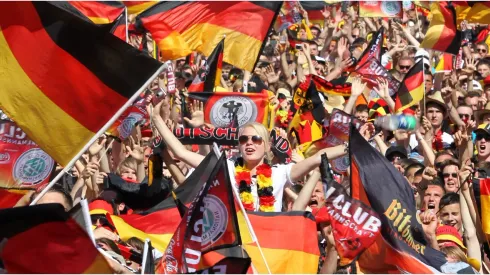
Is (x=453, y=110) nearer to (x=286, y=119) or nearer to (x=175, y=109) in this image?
(x=286, y=119)

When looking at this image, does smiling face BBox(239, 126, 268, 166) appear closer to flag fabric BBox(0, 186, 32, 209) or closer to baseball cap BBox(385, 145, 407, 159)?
flag fabric BBox(0, 186, 32, 209)

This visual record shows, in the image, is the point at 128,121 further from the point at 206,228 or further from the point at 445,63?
the point at 445,63

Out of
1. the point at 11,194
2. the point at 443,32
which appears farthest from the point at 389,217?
the point at 443,32

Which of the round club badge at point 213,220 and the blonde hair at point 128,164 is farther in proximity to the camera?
the blonde hair at point 128,164

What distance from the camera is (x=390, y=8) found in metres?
16.8

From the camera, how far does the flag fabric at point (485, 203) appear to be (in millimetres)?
7343

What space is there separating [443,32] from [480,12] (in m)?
0.88

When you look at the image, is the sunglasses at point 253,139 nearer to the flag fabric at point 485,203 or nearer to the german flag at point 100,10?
the flag fabric at point 485,203

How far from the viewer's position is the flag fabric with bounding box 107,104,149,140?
30.7 feet

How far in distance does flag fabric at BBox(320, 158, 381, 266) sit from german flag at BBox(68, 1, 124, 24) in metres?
7.38

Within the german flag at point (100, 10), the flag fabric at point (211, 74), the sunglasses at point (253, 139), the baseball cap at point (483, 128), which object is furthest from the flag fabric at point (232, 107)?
the german flag at point (100, 10)

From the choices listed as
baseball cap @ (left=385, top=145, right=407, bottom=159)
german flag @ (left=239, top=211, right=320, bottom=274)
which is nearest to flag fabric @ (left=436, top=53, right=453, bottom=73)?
Answer: baseball cap @ (left=385, top=145, right=407, bottom=159)

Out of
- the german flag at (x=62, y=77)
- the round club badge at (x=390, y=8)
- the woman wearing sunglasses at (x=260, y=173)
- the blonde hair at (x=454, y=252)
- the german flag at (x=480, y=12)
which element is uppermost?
the german flag at (x=62, y=77)

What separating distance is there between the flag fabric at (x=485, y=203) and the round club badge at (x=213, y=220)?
1.96m
